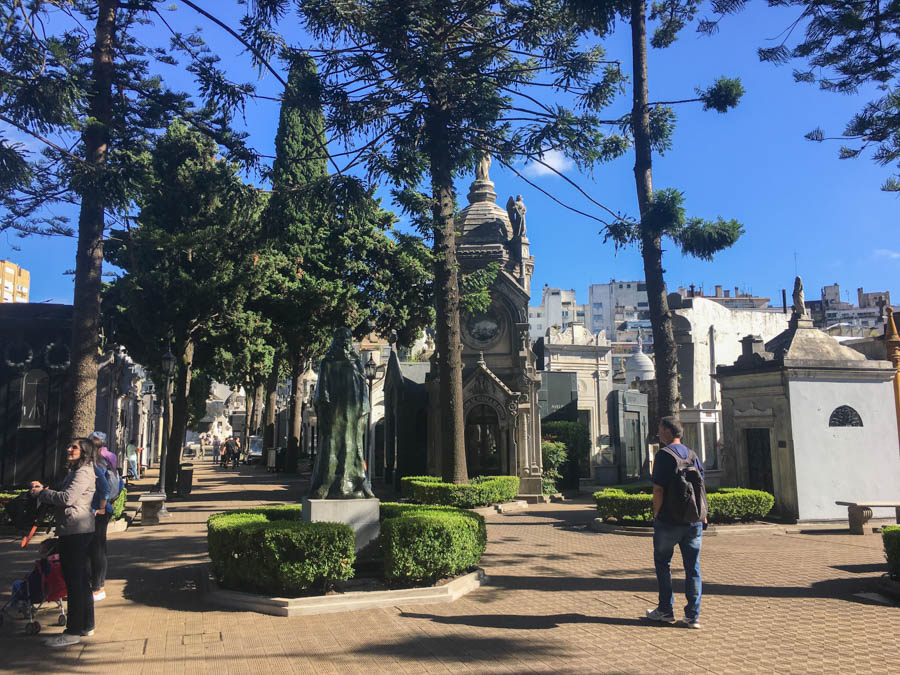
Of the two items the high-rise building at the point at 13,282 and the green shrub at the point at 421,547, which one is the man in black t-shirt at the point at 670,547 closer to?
the green shrub at the point at 421,547

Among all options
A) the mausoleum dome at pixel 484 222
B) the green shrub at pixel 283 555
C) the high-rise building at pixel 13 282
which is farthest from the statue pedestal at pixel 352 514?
the high-rise building at pixel 13 282

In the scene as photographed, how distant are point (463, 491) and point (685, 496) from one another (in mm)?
9655

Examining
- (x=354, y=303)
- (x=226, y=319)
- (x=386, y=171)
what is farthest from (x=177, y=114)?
(x=354, y=303)

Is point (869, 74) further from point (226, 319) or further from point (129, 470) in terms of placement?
point (129, 470)

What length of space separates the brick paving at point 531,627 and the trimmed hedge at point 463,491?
15.2 feet

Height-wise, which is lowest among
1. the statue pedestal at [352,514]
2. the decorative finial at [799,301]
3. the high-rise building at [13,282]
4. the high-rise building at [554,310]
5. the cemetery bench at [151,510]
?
the cemetery bench at [151,510]

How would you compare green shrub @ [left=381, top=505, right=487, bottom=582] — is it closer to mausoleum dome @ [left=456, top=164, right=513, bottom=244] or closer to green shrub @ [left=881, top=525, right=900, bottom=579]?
green shrub @ [left=881, top=525, right=900, bottom=579]

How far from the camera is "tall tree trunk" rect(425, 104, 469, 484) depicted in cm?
1498

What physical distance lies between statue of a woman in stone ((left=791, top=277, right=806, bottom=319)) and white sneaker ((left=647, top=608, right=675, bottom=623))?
11.0m

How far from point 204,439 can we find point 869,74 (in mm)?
61302

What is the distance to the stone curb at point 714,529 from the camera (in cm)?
1320

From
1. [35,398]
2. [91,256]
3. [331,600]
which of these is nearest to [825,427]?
[331,600]

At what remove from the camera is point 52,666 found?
5758mm

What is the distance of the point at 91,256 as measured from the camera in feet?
44.7
